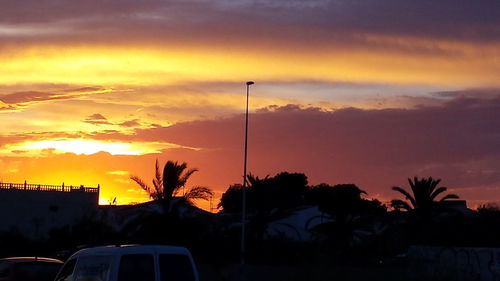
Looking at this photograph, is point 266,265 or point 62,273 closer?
point 62,273

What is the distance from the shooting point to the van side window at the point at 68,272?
1747 centimetres

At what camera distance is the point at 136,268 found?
15.9m

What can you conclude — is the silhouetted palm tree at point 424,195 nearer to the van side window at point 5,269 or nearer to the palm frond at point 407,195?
the palm frond at point 407,195

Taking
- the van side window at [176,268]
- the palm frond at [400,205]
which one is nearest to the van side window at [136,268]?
the van side window at [176,268]

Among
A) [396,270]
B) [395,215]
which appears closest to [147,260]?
[396,270]

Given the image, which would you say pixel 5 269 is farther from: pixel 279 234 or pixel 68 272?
pixel 279 234

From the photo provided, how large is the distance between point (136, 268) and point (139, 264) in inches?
3.8

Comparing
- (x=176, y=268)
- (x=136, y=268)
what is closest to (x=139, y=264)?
(x=136, y=268)

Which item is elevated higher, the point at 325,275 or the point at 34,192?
the point at 34,192

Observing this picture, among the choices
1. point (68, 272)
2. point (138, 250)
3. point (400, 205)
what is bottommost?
point (68, 272)

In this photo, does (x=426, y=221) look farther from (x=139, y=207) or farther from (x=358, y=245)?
(x=139, y=207)

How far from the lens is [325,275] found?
45.8m

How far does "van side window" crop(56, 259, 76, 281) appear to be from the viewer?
17.5 meters

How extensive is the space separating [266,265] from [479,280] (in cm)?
1239
